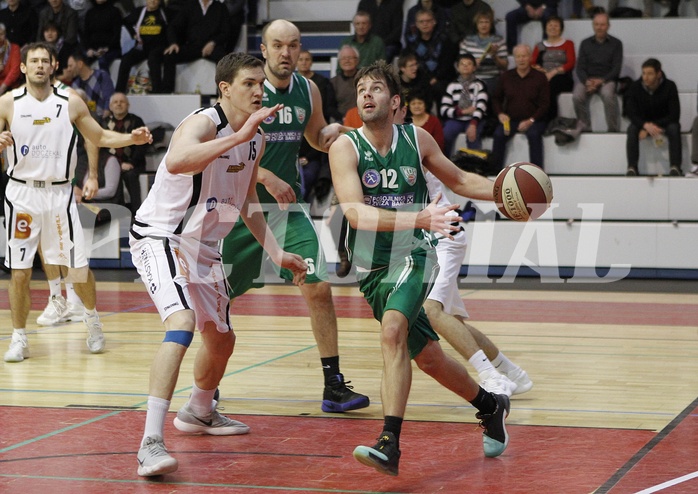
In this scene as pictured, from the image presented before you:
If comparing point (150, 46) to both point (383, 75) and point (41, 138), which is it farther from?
point (383, 75)

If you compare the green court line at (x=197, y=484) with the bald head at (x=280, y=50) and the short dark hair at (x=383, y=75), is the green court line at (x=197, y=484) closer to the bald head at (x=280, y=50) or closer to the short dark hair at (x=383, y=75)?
the short dark hair at (x=383, y=75)

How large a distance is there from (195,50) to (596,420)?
1189 cm

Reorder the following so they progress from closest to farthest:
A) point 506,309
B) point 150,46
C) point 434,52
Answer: point 506,309, point 434,52, point 150,46

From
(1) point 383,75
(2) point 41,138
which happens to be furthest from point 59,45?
(1) point 383,75

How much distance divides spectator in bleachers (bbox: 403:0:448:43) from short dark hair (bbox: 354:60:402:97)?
9990 millimetres

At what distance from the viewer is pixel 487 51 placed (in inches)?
591

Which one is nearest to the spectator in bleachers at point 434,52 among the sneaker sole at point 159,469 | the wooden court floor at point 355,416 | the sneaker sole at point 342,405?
the wooden court floor at point 355,416

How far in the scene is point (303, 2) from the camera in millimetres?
17609

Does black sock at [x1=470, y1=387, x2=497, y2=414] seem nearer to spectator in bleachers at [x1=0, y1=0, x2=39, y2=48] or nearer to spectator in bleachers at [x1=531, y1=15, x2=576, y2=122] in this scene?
spectator in bleachers at [x1=531, y1=15, x2=576, y2=122]

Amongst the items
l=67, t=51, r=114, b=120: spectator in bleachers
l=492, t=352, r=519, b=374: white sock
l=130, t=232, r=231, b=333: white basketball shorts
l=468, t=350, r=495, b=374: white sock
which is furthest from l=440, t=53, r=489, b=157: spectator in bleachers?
l=130, t=232, r=231, b=333: white basketball shorts

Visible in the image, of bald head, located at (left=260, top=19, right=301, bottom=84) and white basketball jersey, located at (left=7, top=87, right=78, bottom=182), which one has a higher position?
bald head, located at (left=260, top=19, right=301, bottom=84)

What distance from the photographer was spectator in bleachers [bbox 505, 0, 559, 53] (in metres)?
15.6

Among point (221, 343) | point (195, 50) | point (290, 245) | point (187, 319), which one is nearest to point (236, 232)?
point (290, 245)

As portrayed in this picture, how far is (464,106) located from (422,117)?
1577 mm
